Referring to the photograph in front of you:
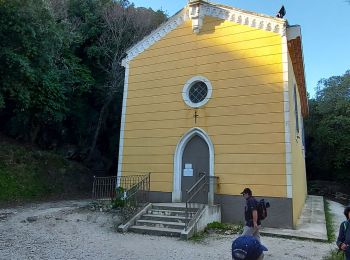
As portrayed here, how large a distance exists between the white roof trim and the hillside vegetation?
299 inches

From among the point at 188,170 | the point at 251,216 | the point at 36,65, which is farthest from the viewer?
the point at 36,65

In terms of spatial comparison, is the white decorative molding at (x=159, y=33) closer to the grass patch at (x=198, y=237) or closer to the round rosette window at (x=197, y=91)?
the round rosette window at (x=197, y=91)

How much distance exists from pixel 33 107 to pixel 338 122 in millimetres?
19852

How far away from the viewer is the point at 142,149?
13039mm

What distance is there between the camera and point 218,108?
1192 cm

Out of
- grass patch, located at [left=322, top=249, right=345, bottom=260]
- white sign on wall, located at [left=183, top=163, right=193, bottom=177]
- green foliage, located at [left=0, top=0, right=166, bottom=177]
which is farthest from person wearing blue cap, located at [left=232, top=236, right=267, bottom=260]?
green foliage, located at [left=0, top=0, right=166, bottom=177]

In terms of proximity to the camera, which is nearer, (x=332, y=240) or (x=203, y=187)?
(x=332, y=240)

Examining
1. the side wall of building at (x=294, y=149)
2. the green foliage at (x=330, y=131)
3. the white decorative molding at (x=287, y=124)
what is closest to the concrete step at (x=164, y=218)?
the white decorative molding at (x=287, y=124)

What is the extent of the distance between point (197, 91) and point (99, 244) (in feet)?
21.4

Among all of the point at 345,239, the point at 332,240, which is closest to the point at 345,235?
the point at 345,239

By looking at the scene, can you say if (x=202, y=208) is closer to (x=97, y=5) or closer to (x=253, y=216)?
(x=253, y=216)

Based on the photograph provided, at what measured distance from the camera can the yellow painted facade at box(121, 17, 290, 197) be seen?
10.9m

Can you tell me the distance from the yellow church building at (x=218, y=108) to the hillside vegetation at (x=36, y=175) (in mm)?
5929

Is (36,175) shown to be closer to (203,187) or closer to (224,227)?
(203,187)
